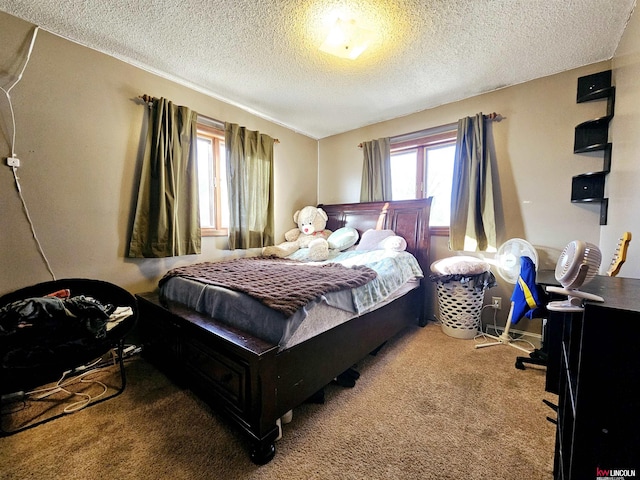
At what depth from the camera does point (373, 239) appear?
3.03 m

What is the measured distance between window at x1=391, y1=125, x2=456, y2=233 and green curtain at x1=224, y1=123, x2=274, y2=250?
5.34 feet

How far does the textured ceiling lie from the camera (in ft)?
5.28

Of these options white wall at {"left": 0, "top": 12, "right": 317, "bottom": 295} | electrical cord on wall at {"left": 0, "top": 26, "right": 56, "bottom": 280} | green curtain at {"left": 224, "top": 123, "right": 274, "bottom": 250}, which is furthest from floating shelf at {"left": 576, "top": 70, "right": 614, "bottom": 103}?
electrical cord on wall at {"left": 0, "top": 26, "right": 56, "bottom": 280}

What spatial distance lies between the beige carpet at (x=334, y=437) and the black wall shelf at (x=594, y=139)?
1.54 meters

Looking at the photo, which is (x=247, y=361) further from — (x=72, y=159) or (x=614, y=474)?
(x=72, y=159)

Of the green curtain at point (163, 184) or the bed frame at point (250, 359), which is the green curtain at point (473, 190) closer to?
the bed frame at point (250, 359)

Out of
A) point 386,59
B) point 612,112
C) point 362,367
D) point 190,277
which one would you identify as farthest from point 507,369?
point 386,59

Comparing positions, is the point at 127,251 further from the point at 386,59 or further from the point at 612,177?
the point at 612,177

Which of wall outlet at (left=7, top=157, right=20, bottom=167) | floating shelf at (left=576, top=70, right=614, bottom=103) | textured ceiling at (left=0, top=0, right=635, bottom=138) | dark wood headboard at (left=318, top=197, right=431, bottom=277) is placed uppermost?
textured ceiling at (left=0, top=0, right=635, bottom=138)

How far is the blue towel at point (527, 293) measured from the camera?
5.80ft

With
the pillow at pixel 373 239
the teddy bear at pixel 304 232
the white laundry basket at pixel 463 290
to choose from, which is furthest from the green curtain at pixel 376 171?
the white laundry basket at pixel 463 290

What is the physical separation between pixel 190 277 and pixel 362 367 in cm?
148

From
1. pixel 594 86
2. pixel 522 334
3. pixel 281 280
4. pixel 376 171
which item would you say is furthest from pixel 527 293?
pixel 376 171

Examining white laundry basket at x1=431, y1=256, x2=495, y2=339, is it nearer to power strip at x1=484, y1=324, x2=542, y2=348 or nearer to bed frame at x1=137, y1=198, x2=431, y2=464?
power strip at x1=484, y1=324, x2=542, y2=348
